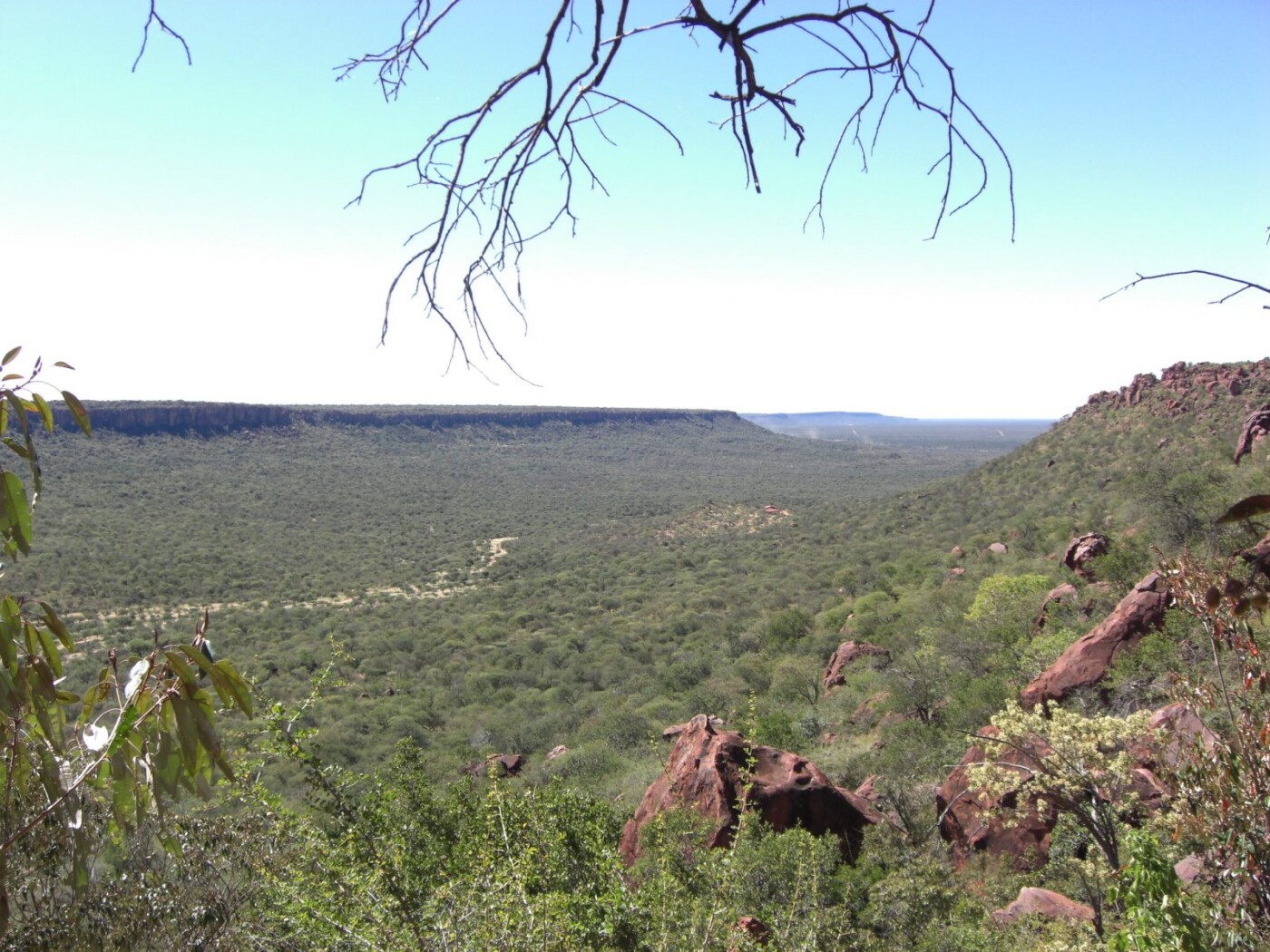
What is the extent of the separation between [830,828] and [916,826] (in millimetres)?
1293

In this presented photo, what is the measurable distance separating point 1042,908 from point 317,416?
83.8 metres

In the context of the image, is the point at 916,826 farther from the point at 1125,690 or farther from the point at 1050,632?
the point at 1050,632

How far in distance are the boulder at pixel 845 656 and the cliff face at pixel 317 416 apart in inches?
1996

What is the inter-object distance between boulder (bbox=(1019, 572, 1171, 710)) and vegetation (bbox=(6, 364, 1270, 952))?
1.63 ft

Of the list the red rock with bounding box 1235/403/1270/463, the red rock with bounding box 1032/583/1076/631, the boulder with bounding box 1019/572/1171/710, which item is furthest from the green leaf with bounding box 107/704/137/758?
the red rock with bounding box 1235/403/1270/463

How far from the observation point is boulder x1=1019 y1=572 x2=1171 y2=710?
12.4 m

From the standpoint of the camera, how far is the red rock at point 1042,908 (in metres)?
7.63

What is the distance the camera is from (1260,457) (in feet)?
74.7

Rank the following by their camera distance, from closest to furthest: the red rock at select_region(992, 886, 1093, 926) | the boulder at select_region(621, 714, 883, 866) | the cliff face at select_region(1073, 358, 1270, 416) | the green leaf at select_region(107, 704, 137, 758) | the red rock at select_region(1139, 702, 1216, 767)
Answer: the green leaf at select_region(107, 704, 137, 758) → the red rock at select_region(992, 886, 1093, 926) → the red rock at select_region(1139, 702, 1216, 767) → the boulder at select_region(621, 714, 883, 866) → the cliff face at select_region(1073, 358, 1270, 416)

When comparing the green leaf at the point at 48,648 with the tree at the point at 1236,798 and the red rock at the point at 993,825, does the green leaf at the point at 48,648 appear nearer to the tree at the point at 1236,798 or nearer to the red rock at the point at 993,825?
the tree at the point at 1236,798

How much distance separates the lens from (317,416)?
81.7 m

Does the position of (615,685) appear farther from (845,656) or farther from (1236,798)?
(1236,798)

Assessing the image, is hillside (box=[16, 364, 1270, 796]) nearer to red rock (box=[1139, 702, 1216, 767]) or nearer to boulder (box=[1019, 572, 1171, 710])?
boulder (box=[1019, 572, 1171, 710])

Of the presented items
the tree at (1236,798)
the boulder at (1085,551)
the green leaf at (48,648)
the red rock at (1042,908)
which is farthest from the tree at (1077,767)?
the boulder at (1085,551)
